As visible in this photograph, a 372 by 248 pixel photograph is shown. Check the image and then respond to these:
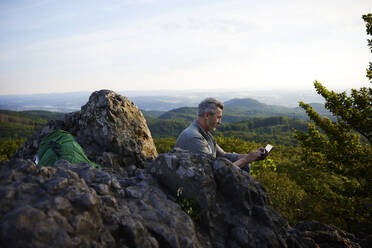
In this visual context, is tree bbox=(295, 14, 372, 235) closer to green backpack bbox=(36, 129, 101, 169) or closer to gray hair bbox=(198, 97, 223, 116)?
gray hair bbox=(198, 97, 223, 116)

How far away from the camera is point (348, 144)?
838 cm

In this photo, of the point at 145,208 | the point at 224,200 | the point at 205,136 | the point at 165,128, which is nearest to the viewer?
the point at 145,208

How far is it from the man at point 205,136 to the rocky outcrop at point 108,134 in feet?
7.24

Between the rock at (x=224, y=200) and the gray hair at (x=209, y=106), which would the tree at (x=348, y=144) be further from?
the gray hair at (x=209, y=106)

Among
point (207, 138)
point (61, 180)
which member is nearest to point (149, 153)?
point (207, 138)

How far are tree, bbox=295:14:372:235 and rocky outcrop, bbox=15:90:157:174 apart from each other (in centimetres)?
736

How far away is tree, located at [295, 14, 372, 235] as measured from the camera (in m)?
7.61

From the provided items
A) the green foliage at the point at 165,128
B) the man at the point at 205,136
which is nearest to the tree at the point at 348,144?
the man at the point at 205,136

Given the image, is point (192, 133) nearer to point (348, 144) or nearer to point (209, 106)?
point (209, 106)

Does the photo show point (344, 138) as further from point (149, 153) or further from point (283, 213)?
point (149, 153)

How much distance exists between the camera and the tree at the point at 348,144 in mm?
7613

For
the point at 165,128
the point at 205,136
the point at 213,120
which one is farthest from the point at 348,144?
the point at 165,128

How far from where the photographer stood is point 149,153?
7.95 metres

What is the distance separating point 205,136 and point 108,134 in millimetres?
3422
